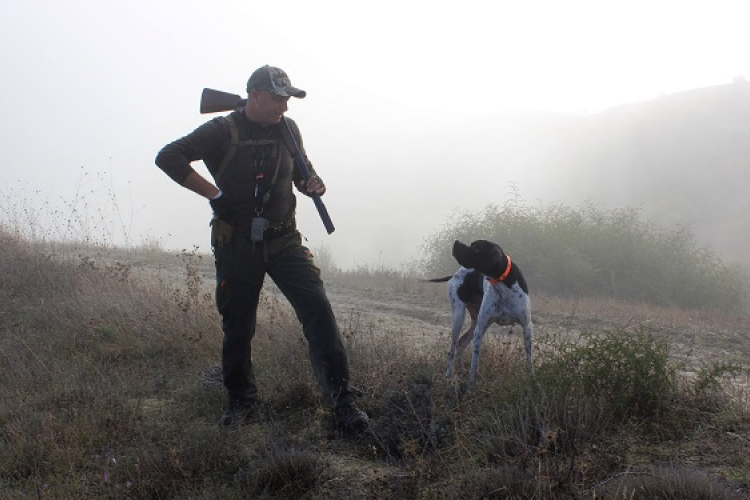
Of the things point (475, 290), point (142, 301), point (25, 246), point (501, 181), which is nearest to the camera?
point (475, 290)

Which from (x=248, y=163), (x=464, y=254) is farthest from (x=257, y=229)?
(x=464, y=254)

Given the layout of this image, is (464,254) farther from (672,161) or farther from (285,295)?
(672,161)

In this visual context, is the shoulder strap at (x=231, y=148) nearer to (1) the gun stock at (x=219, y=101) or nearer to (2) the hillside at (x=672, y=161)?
(1) the gun stock at (x=219, y=101)

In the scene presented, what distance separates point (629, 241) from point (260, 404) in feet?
64.4

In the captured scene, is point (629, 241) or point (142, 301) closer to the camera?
point (142, 301)

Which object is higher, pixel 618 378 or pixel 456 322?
pixel 456 322

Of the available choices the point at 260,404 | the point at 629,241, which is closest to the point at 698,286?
the point at 629,241

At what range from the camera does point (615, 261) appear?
22062 millimetres

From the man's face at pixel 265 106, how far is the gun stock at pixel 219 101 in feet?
1.01

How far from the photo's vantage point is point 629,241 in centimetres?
2248

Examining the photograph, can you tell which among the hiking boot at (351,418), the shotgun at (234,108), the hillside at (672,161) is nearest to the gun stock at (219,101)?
the shotgun at (234,108)

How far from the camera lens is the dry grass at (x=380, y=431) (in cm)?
352

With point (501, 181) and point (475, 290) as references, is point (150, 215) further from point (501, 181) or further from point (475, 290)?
point (475, 290)

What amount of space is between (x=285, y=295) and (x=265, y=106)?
4.35 ft
